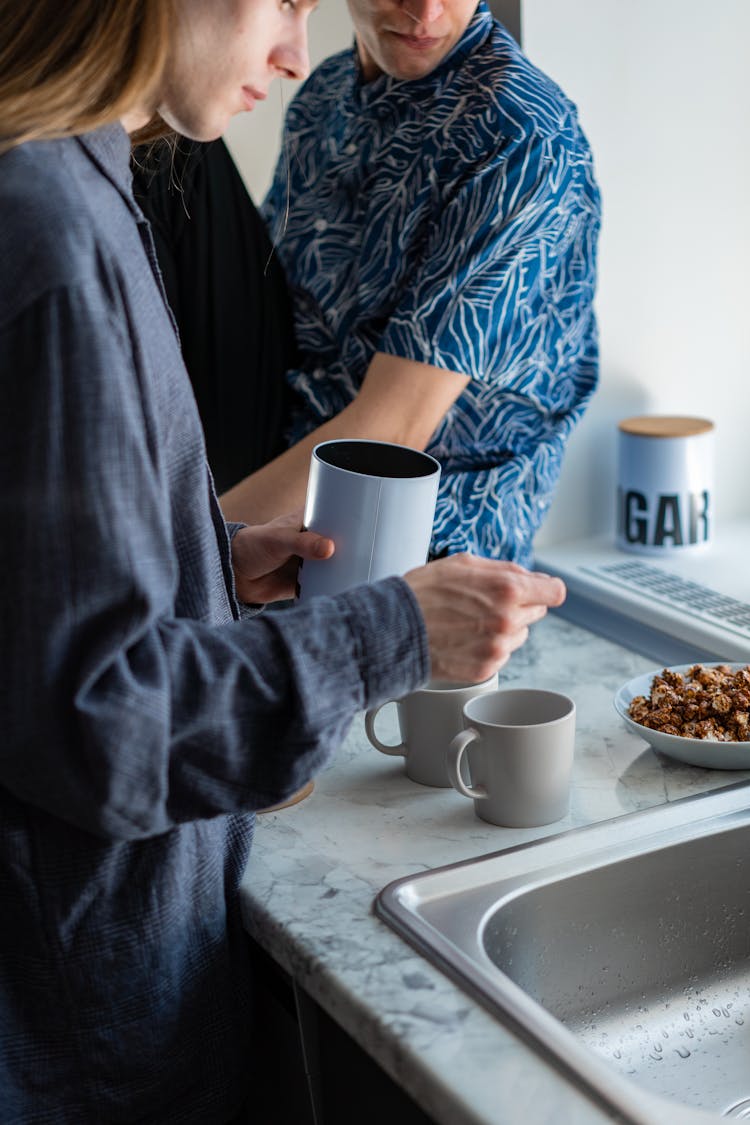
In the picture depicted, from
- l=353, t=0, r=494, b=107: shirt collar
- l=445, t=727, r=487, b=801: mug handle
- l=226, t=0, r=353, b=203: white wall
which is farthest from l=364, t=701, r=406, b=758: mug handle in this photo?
l=226, t=0, r=353, b=203: white wall

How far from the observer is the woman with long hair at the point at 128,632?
0.66m

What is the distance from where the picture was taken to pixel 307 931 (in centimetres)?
87

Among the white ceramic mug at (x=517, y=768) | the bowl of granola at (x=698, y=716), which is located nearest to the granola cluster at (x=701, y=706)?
the bowl of granola at (x=698, y=716)

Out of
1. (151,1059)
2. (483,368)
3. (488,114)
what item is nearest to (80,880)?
(151,1059)

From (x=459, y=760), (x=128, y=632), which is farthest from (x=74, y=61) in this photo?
(x=459, y=760)

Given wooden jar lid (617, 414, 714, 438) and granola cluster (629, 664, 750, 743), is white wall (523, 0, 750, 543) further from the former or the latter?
granola cluster (629, 664, 750, 743)

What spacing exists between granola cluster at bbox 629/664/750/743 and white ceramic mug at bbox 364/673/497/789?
0.52ft

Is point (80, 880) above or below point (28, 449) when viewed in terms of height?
below

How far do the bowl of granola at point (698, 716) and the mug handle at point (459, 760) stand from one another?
7.5 inches

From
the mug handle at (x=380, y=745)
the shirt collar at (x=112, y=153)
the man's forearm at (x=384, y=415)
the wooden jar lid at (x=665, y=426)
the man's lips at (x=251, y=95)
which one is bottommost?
the mug handle at (x=380, y=745)

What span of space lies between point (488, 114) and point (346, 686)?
0.79 meters

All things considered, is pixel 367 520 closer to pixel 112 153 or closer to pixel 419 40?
pixel 112 153

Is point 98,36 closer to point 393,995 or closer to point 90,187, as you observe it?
point 90,187

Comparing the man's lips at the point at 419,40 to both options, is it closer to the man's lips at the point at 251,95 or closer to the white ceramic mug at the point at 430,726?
the man's lips at the point at 251,95
